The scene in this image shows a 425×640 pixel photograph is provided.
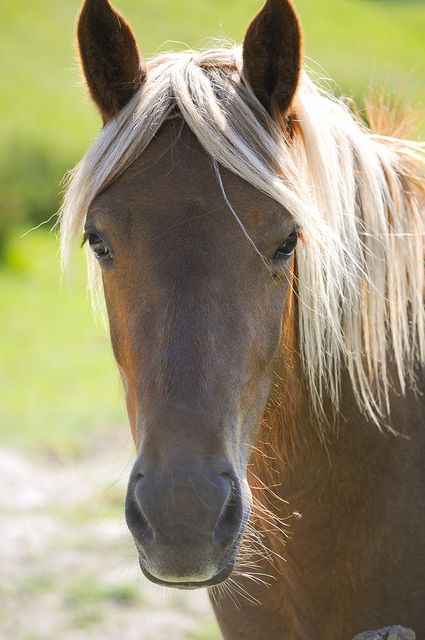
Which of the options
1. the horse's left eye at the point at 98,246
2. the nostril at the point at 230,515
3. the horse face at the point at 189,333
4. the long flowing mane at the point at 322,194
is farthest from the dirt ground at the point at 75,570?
the nostril at the point at 230,515

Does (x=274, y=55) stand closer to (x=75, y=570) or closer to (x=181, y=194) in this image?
(x=181, y=194)

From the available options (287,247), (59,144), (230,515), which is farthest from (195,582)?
(59,144)

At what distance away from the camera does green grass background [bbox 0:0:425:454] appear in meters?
9.54

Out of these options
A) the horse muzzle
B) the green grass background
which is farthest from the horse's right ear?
the horse muzzle

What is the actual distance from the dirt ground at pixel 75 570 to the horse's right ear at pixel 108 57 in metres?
2.34

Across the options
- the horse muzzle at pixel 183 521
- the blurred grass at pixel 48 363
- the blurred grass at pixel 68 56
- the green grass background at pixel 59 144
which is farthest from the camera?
the blurred grass at pixel 68 56

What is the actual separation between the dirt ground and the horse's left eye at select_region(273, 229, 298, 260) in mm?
2381

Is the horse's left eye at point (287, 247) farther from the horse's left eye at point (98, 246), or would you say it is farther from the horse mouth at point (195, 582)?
the horse mouth at point (195, 582)

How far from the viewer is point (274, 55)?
2.67 metres

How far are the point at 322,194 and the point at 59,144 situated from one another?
2010 cm

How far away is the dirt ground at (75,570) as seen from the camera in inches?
214

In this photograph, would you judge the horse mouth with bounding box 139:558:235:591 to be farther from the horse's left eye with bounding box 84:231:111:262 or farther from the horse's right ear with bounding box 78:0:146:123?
the horse's right ear with bounding box 78:0:146:123

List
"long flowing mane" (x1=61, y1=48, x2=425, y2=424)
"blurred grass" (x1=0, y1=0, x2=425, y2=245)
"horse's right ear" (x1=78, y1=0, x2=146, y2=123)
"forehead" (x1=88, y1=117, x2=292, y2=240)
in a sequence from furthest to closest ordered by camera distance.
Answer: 1. "blurred grass" (x1=0, y1=0, x2=425, y2=245)
2. "horse's right ear" (x1=78, y1=0, x2=146, y2=123)
3. "long flowing mane" (x1=61, y1=48, x2=425, y2=424)
4. "forehead" (x1=88, y1=117, x2=292, y2=240)

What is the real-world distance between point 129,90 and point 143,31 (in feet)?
88.5
